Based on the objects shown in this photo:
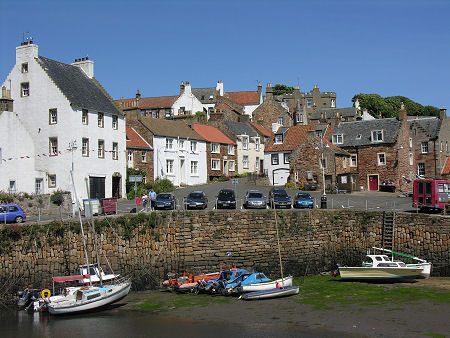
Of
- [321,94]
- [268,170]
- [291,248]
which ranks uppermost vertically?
[321,94]

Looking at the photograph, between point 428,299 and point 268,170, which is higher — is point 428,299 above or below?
below

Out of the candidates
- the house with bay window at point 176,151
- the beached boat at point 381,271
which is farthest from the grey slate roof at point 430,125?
the beached boat at point 381,271

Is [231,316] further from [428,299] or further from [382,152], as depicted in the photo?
[382,152]

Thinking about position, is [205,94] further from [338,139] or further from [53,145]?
[53,145]

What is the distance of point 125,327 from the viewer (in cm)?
2167

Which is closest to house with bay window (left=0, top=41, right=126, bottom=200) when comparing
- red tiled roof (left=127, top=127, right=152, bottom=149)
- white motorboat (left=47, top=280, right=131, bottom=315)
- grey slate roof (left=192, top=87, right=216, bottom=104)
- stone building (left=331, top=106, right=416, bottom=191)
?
red tiled roof (left=127, top=127, right=152, bottom=149)

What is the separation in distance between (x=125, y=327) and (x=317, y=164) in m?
40.7

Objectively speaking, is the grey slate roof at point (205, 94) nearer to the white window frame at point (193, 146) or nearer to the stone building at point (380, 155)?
the white window frame at point (193, 146)

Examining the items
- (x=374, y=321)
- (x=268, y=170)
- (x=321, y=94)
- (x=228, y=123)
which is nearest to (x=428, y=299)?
(x=374, y=321)

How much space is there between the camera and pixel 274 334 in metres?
19.8

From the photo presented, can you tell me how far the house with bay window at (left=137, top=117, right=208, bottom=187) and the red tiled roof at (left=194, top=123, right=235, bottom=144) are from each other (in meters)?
1.74

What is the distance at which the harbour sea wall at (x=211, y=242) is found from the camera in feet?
97.2

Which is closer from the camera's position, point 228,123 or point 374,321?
point 374,321

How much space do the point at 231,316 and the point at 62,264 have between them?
39.7 feet
